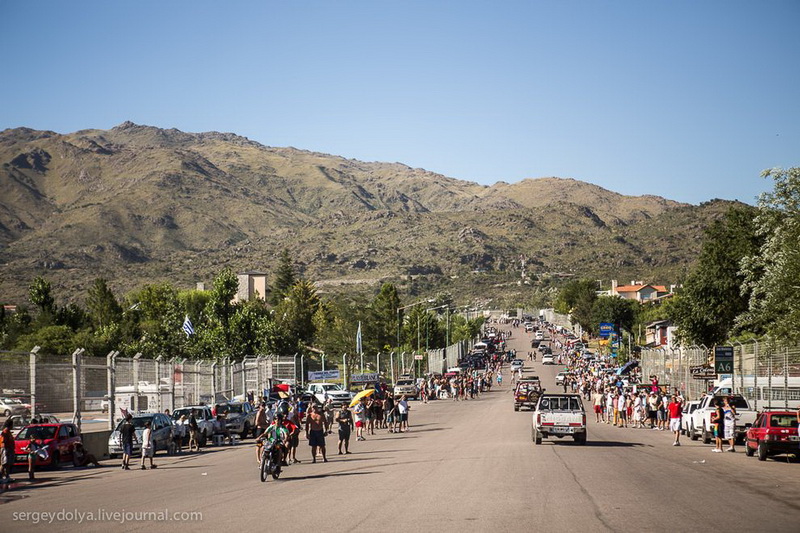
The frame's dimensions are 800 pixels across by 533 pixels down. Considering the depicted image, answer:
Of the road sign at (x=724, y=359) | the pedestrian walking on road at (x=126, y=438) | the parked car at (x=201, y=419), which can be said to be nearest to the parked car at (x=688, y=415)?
the road sign at (x=724, y=359)

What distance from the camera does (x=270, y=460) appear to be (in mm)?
21125

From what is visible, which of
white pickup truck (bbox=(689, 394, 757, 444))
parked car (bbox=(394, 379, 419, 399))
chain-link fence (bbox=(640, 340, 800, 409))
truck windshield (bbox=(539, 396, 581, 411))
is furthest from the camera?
parked car (bbox=(394, 379, 419, 399))

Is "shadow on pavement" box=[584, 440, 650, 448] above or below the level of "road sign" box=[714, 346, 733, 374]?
below

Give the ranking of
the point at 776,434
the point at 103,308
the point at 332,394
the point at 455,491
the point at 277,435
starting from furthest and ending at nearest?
the point at 103,308
the point at 332,394
the point at 776,434
the point at 277,435
the point at 455,491

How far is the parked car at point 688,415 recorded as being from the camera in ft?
119

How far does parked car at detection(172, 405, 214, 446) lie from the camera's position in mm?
34688

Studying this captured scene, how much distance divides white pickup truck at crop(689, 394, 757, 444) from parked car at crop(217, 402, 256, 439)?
1772 centimetres

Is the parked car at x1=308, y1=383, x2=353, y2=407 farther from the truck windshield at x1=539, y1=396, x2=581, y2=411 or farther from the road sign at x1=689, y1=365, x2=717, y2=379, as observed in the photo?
the truck windshield at x1=539, y1=396, x2=581, y2=411

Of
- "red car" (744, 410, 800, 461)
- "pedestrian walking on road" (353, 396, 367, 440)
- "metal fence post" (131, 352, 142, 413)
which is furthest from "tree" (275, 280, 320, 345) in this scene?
"red car" (744, 410, 800, 461)

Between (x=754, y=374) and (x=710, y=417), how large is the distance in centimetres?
752

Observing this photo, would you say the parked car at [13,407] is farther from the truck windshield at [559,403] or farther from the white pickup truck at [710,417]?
the white pickup truck at [710,417]

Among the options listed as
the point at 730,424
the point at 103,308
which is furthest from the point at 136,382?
the point at 103,308

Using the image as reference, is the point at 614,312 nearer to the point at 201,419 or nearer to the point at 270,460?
the point at 201,419

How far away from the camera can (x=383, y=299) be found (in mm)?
117000
